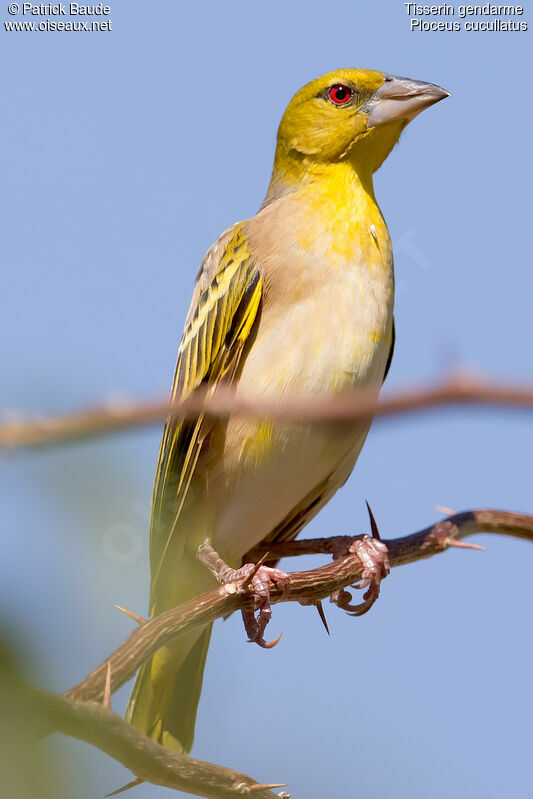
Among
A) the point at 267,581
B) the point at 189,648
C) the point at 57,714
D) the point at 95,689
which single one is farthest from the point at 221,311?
the point at 57,714

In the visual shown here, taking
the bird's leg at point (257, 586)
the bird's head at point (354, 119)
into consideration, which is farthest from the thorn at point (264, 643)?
the bird's head at point (354, 119)

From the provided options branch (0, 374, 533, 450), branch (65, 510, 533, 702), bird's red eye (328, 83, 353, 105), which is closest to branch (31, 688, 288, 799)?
branch (65, 510, 533, 702)

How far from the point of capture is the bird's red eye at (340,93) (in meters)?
5.88

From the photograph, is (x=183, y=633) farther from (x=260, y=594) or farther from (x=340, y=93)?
(x=340, y=93)

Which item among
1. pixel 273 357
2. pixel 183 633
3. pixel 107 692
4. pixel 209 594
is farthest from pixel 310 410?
pixel 273 357

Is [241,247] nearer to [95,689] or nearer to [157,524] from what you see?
[157,524]

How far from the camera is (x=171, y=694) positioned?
5.34 m

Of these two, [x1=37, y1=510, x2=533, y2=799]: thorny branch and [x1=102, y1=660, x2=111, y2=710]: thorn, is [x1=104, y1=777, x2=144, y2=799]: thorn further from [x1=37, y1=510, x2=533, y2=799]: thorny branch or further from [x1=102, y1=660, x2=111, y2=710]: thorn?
[x1=102, y1=660, x2=111, y2=710]: thorn

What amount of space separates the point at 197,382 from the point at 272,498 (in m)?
0.80

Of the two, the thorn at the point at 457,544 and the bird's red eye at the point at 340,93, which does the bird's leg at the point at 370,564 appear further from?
the bird's red eye at the point at 340,93

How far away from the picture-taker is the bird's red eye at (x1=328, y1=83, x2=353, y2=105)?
588cm

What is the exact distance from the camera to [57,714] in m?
1.34

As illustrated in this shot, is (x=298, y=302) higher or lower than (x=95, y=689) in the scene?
higher

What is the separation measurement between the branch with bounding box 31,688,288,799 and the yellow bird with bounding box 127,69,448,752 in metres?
2.12
